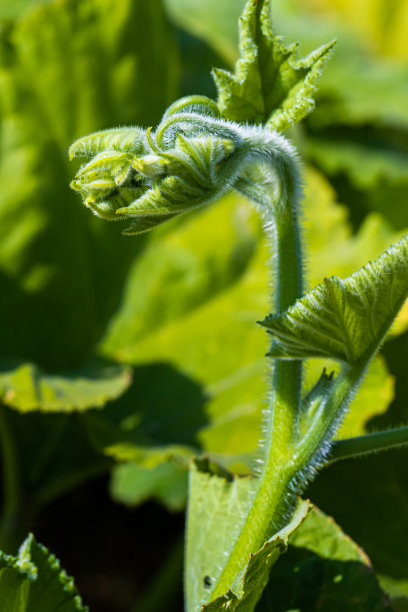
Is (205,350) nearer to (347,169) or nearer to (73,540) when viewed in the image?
(73,540)

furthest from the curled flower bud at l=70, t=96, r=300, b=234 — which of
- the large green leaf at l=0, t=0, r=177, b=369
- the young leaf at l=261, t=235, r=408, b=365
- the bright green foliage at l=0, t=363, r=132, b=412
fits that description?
the large green leaf at l=0, t=0, r=177, b=369

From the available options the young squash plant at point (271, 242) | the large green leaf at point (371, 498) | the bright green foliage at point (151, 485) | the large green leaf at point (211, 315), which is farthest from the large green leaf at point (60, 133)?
the young squash plant at point (271, 242)

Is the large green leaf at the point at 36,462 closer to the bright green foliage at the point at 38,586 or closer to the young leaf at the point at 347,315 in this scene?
the bright green foliage at the point at 38,586

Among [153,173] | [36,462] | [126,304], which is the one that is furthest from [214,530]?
[126,304]

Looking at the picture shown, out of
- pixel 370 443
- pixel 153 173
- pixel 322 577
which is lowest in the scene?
pixel 322 577

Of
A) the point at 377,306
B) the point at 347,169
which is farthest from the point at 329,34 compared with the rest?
the point at 377,306

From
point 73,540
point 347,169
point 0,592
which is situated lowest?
point 73,540

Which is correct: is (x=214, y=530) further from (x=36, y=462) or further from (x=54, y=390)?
(x=36, y=462)
